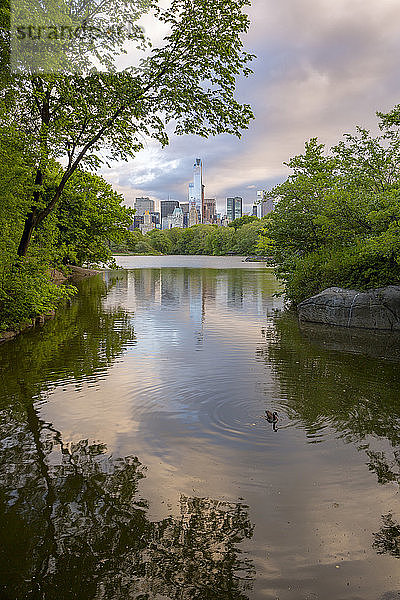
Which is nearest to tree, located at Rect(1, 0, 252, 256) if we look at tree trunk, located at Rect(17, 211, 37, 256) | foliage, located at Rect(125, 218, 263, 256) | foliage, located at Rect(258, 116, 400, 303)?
tree trunk, located at Rect(17, 211, 37, 256)

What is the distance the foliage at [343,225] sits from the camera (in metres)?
16.5

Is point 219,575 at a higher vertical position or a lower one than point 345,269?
lower

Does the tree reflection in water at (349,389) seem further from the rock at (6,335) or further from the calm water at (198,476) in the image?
the rock at (6,335)

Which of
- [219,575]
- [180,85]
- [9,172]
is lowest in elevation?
[219,575]

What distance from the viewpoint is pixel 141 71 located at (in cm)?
1303

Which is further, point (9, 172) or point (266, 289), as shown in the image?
point (266, 289)

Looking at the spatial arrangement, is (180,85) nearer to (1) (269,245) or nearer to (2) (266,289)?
(1) (269,245)

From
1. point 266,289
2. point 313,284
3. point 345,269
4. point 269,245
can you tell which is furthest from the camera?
point 266,289

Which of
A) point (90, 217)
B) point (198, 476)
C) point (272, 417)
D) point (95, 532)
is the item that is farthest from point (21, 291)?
point (90, 217)

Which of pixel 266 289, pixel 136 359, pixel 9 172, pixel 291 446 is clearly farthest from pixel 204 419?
pixel 266 289

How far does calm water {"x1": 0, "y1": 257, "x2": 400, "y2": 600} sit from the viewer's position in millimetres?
4180

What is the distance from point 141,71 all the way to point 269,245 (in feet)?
39.9

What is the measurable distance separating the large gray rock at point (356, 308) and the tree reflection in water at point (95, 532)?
13069 millimetres

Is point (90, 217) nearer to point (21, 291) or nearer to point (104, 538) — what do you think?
point (21, 291)
